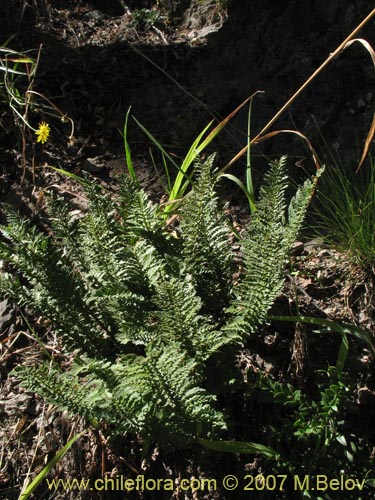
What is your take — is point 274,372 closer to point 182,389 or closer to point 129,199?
point 182,389

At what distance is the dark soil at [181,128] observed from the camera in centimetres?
209

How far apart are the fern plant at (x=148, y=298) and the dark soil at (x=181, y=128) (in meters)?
0.24

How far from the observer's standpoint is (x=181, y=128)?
10.4 feet

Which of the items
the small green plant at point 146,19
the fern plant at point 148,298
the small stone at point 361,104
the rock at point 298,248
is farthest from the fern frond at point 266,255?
the small green plant at point 146,19

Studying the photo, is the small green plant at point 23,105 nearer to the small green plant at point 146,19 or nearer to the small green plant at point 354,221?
the small green plant at point 146,19

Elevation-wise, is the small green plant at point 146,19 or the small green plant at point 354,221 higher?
the small green plant at point 146,19

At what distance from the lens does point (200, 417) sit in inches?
66.1

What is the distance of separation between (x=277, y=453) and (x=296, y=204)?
854 mm

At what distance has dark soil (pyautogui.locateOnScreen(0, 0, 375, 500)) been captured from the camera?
2.09 m

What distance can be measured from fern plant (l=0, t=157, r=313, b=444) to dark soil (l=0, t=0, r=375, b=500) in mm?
241

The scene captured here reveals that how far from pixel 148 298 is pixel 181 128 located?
1.44 meters

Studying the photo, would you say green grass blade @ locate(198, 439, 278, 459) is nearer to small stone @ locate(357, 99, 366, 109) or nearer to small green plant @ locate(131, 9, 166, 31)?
small stone @ locate(357, 99, 366, 109)

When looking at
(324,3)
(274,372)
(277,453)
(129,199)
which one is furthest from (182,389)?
(324,3)

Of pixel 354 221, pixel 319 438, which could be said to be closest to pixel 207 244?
pixel 354 221
